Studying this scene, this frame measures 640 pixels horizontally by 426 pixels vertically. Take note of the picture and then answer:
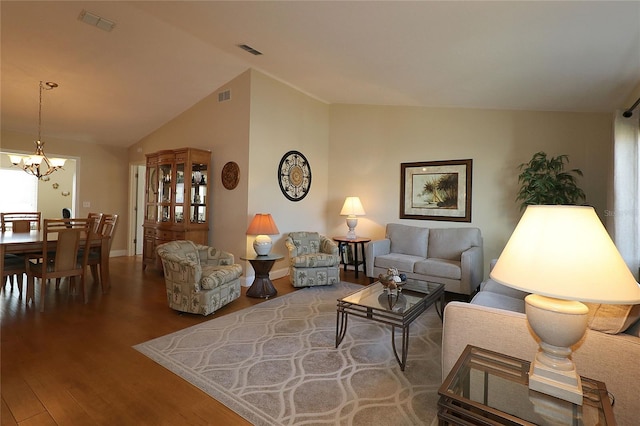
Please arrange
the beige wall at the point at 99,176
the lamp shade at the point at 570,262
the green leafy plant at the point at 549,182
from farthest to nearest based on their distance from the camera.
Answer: the beige wall at the point at 99,176, the green leafy plant at the point at 549,182, the lamp shade at the point at 570,262

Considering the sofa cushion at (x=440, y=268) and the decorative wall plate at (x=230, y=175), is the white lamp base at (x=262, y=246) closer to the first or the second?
the decorative wall plate at (x=230, y=175)

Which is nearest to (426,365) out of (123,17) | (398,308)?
(398,308)

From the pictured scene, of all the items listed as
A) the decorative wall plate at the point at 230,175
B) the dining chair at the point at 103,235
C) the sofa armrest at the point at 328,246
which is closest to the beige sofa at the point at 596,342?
the sofa armrest at the point at 328,246

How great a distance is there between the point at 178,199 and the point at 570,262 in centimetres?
502

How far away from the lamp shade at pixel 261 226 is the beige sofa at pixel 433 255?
1492 millimetres

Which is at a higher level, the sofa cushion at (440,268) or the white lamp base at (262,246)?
the white lamp base at (262,246)

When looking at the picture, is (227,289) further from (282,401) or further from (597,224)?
(597,224)

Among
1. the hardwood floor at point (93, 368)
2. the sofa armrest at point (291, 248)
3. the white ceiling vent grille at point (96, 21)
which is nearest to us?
the hardwood floor at point (93, 368)

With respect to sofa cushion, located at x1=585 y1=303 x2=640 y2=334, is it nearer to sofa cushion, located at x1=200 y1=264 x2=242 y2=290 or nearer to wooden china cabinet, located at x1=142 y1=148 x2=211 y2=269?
sofa cushion, located at x1=200 y1=264 x2=242 y2=290

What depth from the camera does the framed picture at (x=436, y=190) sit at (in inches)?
188

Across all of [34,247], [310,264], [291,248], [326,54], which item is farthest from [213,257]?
[326,54]

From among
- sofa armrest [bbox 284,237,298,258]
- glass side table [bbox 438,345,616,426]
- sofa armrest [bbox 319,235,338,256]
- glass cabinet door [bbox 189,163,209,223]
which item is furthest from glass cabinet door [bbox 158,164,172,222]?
glass side table [bbox 438,345,616,426]

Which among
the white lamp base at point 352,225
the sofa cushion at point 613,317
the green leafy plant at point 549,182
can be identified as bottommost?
the sofa cushion at point 613,317

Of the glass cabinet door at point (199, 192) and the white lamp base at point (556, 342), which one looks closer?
the white lamp base at point (556, 342)
